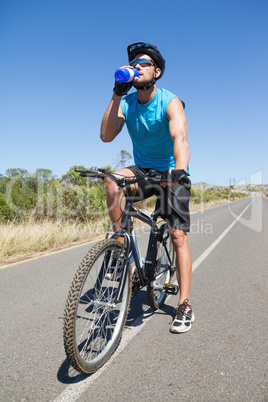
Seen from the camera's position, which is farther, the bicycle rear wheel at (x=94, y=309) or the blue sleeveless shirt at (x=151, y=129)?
the blue sleeveless shirt at (x=151, y=129)

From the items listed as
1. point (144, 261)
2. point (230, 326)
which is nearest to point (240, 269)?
point (230, 326)

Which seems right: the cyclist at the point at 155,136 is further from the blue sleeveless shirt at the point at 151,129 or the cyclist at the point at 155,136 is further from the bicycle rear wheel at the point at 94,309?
the bicycle rear wheel at the point at 94,309

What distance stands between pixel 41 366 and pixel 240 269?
444 cm

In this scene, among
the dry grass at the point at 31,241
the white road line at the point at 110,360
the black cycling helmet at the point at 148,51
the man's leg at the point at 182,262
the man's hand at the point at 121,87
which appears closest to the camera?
the white road line at the point at 110,360

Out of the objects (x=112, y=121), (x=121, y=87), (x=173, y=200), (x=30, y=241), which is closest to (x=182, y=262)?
(x=173, y=200)

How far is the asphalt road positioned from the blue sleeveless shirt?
1.69 meters

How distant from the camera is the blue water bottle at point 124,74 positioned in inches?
102

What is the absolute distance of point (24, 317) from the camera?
339 cm

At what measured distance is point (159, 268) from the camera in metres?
3.66

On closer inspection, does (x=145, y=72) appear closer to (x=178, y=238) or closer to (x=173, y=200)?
(x=173, y=200)

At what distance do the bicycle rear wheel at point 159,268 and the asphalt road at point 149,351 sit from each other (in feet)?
0.54

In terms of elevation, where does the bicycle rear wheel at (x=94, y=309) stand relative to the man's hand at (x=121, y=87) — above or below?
below

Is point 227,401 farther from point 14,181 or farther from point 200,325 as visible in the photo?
point 14,181

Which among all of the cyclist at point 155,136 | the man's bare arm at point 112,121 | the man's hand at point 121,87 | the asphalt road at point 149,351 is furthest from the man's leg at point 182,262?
the man's hand at point 121,87
